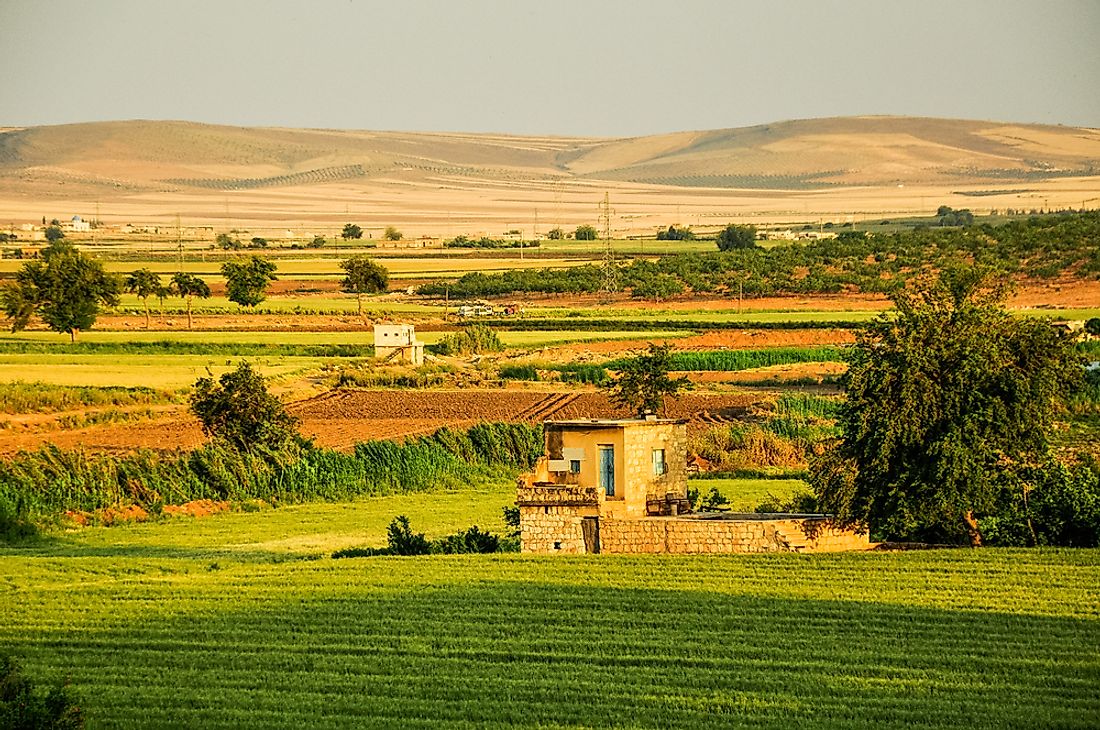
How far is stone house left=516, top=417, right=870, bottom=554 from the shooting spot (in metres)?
26.0

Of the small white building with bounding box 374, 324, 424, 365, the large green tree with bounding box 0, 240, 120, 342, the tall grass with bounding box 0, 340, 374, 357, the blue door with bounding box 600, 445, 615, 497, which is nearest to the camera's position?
the blue door with bounding box 600, 445, 615, 497

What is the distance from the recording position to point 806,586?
76.0 ft

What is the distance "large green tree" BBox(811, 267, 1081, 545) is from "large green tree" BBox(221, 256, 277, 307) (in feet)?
188

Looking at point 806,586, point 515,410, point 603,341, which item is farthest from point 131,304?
point 806,586

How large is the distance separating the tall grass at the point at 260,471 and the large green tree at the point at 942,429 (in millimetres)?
12528

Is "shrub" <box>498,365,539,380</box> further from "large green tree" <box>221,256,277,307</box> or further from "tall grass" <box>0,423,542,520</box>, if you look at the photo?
"large green tree" <box>221,256,277,307</box>

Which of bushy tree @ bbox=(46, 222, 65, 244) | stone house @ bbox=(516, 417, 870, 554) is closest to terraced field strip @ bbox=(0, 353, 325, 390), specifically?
stone house @ bbox=(516, 417, 870, 554)

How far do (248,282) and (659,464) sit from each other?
56.2 m

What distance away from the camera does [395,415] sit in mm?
47688

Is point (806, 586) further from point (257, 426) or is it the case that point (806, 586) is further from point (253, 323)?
point (253, 323)

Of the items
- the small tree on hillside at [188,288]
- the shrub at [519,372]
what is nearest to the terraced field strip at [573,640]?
the shrub at [519,372]

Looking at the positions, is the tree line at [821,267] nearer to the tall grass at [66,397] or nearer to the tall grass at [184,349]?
the tall grass at [184,349]

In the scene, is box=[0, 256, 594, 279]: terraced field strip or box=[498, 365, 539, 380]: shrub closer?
box=[498, 365, 539, 380]: shrub

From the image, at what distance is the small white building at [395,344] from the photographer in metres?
60.4
